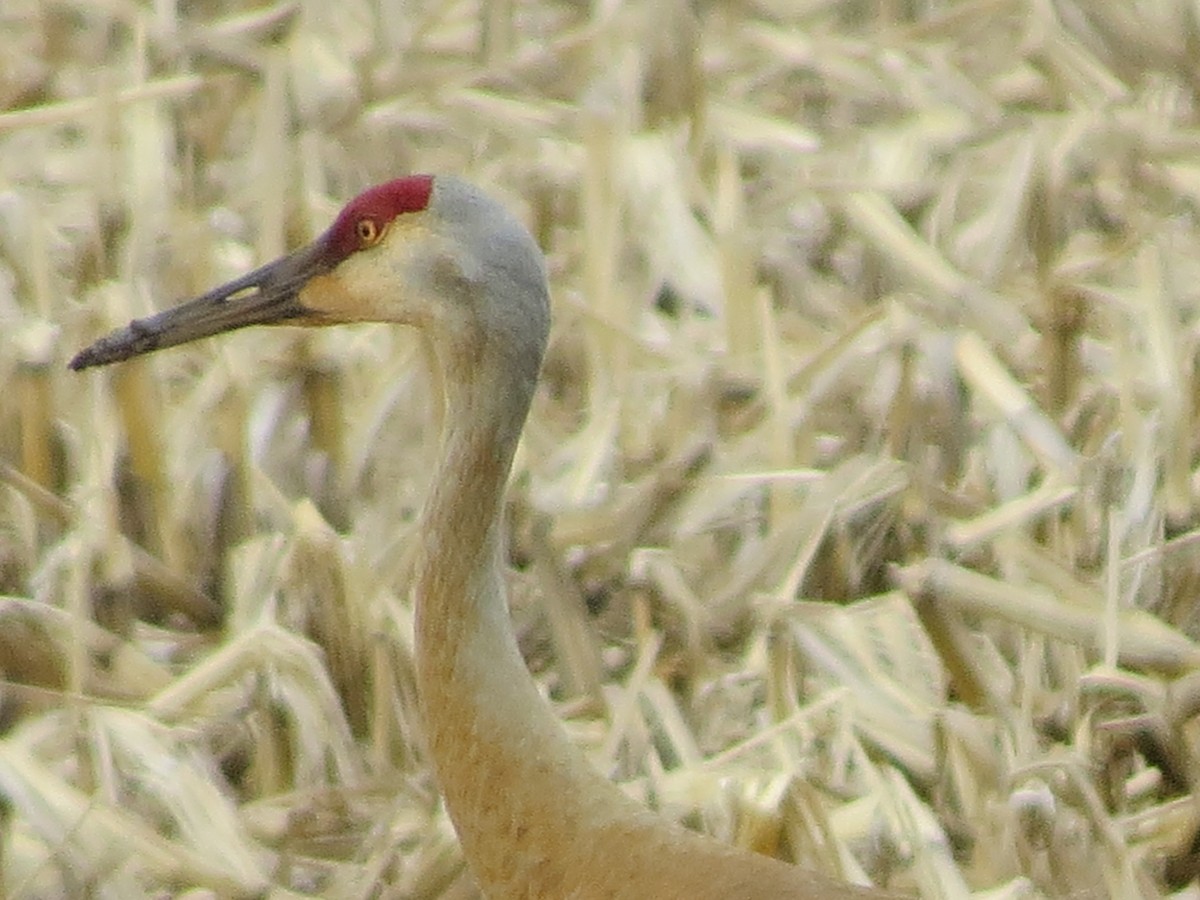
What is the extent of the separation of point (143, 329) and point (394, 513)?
1117 millimetres

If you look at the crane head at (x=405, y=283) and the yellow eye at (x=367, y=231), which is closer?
the crane head at (x=405, y=283)

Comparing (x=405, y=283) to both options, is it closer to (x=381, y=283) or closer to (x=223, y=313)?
(x=381, y=283)

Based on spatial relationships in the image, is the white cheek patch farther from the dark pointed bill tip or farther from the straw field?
the straw field

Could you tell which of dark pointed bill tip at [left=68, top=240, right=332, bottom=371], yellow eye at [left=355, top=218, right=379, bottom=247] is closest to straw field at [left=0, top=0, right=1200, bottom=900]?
dark pointed bill tip at [left=68, top=240, right=332, bottom=371]

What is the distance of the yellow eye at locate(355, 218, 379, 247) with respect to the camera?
2.98 m

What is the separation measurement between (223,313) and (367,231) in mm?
198

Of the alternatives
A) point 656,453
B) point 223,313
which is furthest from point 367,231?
point 656,453

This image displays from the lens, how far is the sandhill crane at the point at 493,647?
2.87 meters

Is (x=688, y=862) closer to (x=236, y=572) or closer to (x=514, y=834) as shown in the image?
(x=514, y=834)

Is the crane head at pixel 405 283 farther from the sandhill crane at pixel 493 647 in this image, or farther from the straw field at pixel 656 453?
the straw field at pixel 656 453

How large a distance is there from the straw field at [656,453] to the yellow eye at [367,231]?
0.76 meters

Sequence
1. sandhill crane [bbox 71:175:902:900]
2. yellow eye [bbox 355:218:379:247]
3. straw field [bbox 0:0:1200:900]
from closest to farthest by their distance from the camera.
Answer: sandhill crane [bbox 71:175:902:900] < yellow eye [bbox 355:218:379:247] < straw field [bbox 0:0:1200:900]

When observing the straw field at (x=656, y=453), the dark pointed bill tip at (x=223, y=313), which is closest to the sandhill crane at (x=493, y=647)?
the dark pointed bill tip at (x=223, y=313)

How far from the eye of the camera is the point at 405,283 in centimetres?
295
